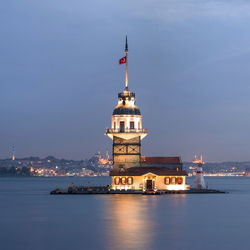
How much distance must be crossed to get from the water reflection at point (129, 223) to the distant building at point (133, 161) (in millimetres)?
6694

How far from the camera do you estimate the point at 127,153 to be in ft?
344

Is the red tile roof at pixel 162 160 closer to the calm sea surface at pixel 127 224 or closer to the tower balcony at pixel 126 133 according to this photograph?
the tower balcony at pixel 126 133

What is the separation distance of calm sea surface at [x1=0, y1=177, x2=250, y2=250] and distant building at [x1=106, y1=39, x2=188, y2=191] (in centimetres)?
704

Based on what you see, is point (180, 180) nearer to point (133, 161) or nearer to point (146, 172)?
point (146, 172)

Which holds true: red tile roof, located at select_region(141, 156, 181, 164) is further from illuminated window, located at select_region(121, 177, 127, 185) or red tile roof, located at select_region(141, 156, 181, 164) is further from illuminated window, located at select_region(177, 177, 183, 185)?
illuminated window, located at select_region(121, 177, 127, 185)

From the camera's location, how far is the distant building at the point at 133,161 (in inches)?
3947

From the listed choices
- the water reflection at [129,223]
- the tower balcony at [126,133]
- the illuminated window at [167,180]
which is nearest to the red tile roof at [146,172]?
the illuminated window at [167,180]

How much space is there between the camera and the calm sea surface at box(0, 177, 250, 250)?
4919cm

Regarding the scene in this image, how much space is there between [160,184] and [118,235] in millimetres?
48023

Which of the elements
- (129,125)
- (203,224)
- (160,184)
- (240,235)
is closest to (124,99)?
(129,125)

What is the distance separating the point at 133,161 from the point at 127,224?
43245mm

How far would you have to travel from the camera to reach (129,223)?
A: 6259 centimetres

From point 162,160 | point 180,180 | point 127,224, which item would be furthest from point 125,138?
point 127,224

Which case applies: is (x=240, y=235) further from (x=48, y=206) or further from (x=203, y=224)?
(x=48, y=206)
